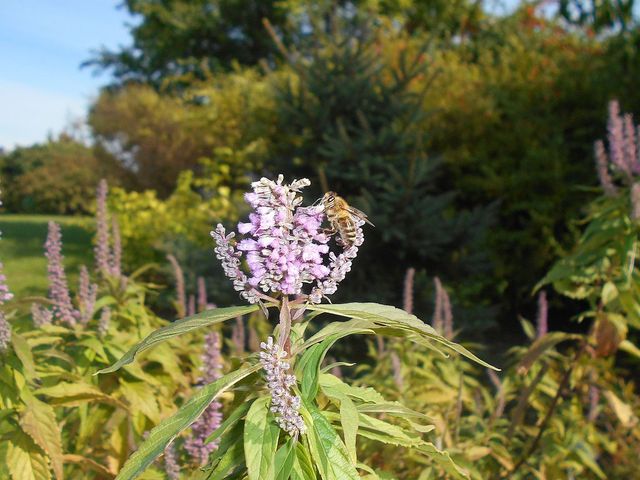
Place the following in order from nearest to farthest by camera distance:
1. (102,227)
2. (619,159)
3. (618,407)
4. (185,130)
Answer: (102,227)
(618,407)
(619,159)
(185,130)

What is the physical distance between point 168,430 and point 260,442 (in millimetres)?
162

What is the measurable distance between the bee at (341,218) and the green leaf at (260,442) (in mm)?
454

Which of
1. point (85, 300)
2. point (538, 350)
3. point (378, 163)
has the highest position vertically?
point (378, 163)

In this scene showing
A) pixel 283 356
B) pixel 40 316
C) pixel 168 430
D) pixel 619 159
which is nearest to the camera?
pixel 168 430

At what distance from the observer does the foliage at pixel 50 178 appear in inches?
795

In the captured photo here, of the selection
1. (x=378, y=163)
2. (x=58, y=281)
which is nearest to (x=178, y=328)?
(x=58, y=281)

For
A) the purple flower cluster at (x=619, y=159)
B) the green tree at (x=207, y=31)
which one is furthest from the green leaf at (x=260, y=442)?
the green tree at (x=207, y=31)

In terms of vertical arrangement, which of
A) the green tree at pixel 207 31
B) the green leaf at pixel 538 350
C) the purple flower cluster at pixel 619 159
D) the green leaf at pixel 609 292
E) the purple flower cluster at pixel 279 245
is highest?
the green tree at pixel 207 31

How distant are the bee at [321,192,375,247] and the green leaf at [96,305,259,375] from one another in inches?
15.3

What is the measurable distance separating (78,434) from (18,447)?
650 millimetres

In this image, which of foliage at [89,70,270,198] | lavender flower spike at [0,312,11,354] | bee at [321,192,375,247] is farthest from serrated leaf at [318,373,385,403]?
foliage at [89,70,270,198]

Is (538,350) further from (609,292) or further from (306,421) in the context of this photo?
(306,421)

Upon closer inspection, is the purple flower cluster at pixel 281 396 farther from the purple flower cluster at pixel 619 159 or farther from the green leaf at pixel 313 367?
the purple flower cluster at pixel 619 159

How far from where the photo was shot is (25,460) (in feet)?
6.12
